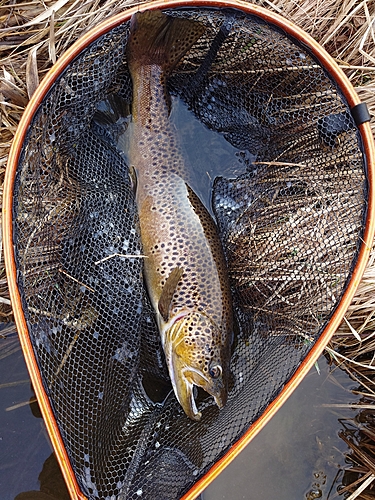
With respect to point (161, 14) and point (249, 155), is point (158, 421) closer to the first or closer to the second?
point (249, 155)

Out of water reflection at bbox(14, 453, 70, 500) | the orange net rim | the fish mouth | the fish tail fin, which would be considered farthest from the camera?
water reflection at bbox(14, 453, 70, 500)

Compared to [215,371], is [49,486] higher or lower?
lower

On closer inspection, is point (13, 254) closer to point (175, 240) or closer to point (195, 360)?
point (175, 240)

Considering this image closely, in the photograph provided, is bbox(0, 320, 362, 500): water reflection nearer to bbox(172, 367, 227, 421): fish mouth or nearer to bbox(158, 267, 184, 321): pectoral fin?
bbox(172, 367, 227, 421): fish mouth

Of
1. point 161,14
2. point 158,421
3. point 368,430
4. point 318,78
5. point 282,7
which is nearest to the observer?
point 161,14

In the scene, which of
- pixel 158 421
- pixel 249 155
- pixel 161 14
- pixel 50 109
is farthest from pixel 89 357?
pixel 161 14

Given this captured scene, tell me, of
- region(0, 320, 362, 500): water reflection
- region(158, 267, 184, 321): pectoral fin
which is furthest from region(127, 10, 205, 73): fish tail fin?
region(0, 320, 362, 500): water reflection

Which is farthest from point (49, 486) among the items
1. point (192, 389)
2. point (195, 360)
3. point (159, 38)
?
point (159, 38)
